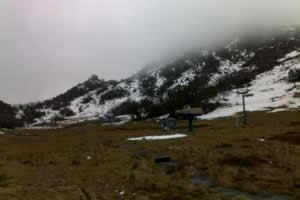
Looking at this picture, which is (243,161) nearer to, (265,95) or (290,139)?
(290,139)

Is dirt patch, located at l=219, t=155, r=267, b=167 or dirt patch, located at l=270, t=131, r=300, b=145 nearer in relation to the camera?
dirt patch, located at l=219, t=155, r=267, b=167

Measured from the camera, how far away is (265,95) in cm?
12031

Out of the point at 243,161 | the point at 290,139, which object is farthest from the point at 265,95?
the point at 243,161

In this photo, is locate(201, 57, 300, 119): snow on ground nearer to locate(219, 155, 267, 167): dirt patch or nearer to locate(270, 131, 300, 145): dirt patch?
locate(270, 131, 300, 145): dirt patch

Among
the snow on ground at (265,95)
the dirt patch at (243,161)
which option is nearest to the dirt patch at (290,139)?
the dirt patch at (243,161)

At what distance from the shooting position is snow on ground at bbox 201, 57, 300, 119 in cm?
9625

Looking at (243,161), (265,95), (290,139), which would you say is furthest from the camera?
(265,95)

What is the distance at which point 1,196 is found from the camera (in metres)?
9.25

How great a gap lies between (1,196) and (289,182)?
12181 millimetres

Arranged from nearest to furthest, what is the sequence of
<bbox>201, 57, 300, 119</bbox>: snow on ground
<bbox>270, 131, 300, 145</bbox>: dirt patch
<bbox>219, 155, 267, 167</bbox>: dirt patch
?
<bbox>219, 155, 267, 167</bbox>: dirt patch → <bbox>270, 131, 300, 145</bbox>: dirt patch → <bbox>201, 57, 300, 119</bbox>: snow on ground

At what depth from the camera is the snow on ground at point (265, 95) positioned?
3789 inches

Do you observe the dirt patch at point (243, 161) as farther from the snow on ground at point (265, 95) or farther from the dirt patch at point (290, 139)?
the snow on ground at point (265, 95)

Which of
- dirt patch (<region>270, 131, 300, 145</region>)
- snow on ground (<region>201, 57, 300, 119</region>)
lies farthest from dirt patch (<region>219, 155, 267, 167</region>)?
snow on ground (<region>201, 57, 300, 119</region>)

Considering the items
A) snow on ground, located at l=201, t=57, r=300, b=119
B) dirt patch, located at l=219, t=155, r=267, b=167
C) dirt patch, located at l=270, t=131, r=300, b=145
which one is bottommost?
dirt patch, located at l=270, t=131, r=300, b=145
